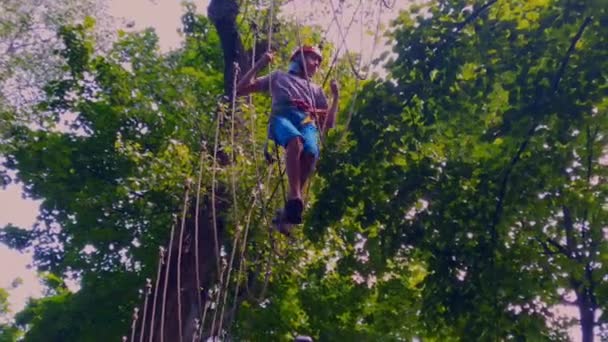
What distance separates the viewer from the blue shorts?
5102mm

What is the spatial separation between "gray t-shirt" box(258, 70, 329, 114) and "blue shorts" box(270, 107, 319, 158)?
77 mm

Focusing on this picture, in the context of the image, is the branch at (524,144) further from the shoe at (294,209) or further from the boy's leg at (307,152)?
the shoe at (294,209)

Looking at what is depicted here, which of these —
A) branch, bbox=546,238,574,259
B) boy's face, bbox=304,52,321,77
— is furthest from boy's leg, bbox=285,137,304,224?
branch, bbox=546,238,574,259

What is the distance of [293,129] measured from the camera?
5098mm

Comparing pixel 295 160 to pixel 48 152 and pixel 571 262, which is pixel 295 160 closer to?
pixel 571 262

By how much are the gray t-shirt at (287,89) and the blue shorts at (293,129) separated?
3.0 inches

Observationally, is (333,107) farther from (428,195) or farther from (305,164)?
(428,195)

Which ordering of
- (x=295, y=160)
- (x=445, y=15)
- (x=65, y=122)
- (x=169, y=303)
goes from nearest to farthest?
(x=295, y=160), (x=445, y=15), (x=169, y=303), (x=65, y=122)

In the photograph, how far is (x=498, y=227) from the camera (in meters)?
6.76

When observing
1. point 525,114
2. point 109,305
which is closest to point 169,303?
point 109,305

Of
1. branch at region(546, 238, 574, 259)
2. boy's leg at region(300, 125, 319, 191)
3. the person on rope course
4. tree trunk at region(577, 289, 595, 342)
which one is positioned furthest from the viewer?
tree trunk at region(577, 289, 595, 342)

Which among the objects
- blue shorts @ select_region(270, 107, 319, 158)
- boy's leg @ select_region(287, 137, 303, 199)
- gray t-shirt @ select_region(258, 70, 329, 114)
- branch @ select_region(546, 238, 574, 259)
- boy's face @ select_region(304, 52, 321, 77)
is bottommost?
boy's leg @ select_region(287, 137, 303, 199)

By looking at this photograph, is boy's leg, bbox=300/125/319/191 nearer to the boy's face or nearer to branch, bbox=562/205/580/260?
the boy's face

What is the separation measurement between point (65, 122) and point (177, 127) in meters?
1.95
